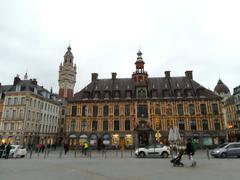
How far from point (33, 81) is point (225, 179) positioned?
174ft

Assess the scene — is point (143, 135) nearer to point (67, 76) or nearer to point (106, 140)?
point (106, 140)

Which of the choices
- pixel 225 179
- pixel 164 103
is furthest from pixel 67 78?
pixel 225 179

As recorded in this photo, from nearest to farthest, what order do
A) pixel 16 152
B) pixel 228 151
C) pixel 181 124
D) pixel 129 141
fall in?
pixel 228 151 → pixel 16 152 → pixel 181 124 → pixel 129 141

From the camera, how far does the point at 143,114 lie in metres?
40.2

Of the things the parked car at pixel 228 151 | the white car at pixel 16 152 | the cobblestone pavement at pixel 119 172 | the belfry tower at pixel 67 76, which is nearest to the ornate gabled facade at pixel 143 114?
the white car at pixel 16 152

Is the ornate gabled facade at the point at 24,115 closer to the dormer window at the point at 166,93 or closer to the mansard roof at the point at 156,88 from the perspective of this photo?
the mansard roof at the point at 156,88

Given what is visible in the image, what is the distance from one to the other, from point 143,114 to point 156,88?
6895mm

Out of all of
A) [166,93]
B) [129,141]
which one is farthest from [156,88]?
[129,141]

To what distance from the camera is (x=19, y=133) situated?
148ft

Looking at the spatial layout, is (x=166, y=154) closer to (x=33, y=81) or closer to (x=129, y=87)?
(x=129, y=87)

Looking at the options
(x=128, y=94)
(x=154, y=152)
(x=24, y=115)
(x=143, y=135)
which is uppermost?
(x=128, y=94)

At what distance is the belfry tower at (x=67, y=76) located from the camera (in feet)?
288

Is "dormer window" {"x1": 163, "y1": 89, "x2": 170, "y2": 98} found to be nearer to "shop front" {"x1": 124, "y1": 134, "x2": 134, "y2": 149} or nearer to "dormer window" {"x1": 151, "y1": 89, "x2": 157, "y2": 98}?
→ "dormer window" {"x1": 151, "y1": 89, "x2": 157, "y2": 98}

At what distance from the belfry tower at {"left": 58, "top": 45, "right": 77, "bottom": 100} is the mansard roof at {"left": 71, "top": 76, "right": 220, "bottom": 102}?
42666mm
